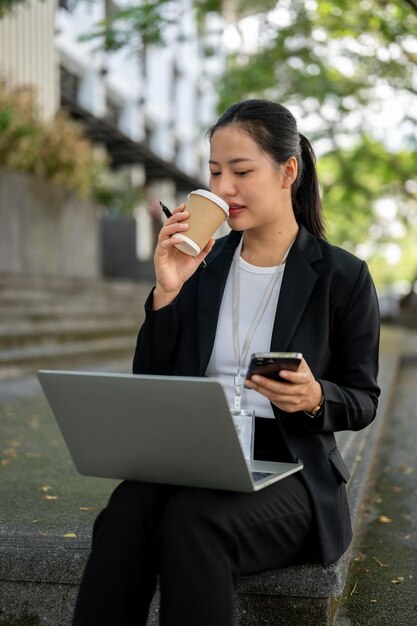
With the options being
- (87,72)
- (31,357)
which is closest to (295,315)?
(31,357)

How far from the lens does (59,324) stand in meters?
9.72

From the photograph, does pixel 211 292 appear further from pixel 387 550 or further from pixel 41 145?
pixel 41 145

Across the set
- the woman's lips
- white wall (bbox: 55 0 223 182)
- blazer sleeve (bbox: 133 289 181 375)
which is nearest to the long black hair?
the woman's lips

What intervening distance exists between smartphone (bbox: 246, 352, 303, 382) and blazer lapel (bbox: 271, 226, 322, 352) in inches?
16.7

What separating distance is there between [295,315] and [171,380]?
2.35 feet

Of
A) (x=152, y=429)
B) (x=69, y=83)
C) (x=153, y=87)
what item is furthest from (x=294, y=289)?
(x=153, y=87)

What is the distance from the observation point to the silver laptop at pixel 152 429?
6.72 feet

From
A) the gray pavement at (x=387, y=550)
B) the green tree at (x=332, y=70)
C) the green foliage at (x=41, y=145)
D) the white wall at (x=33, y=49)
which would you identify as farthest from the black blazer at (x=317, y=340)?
the white wall at (x=33, y=49)

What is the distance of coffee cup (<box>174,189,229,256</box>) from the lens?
2.41 meters

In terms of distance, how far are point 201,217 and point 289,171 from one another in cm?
45

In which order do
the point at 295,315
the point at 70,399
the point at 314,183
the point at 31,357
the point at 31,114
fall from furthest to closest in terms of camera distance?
the point at 31,114, the point at 31,357, the point at 314,183, the point at 295,315, the point at 70,399

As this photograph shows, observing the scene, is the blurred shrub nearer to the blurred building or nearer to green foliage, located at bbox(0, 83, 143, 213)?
green foliage, located at bbox(0, 83, 143, 213)

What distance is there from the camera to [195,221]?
8.01 feet

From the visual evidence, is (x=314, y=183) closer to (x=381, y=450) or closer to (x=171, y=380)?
(x=171, y=380)
